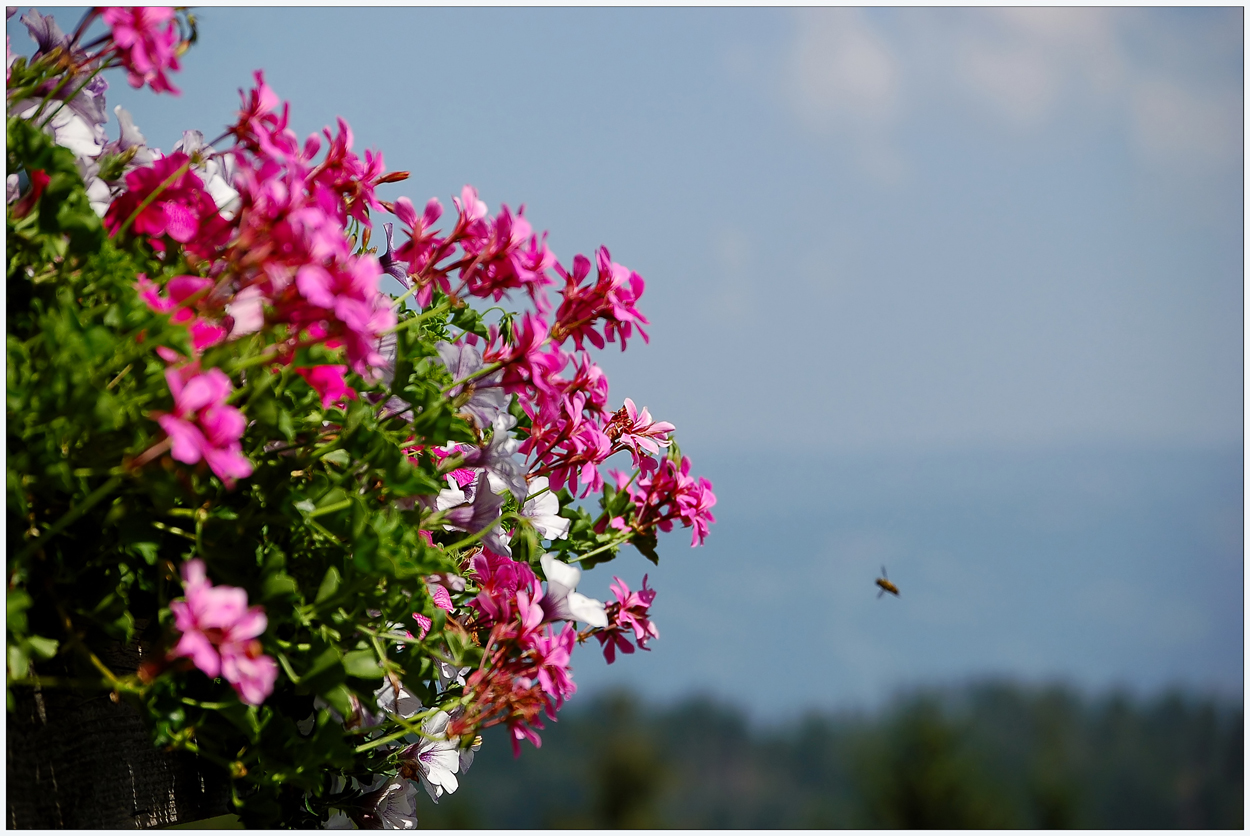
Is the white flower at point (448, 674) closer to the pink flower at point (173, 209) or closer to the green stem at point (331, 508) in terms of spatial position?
the green stem at point (331, 508)

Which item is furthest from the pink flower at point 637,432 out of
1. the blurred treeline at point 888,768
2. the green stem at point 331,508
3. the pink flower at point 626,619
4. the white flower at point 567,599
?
the blurred treeline at point 888,768

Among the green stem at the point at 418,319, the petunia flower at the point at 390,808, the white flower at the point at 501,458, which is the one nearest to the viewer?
the green stem at the point at 418,319

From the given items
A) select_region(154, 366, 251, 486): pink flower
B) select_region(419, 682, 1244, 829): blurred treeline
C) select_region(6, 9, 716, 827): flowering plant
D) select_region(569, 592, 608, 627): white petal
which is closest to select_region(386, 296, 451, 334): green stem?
select_region(6, 9, 716, 827): flowering plant

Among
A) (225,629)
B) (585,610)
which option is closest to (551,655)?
(585,610)

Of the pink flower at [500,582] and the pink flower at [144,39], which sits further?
the pink flower at [500,582]

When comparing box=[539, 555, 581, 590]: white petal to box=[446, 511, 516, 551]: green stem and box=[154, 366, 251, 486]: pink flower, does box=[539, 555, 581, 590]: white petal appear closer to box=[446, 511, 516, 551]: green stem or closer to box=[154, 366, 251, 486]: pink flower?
box=[446, 511, 516, 551]: green stem

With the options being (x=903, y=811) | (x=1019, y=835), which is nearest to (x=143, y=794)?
(x=1019, y=835)

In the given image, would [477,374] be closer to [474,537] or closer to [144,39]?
[474,537]
